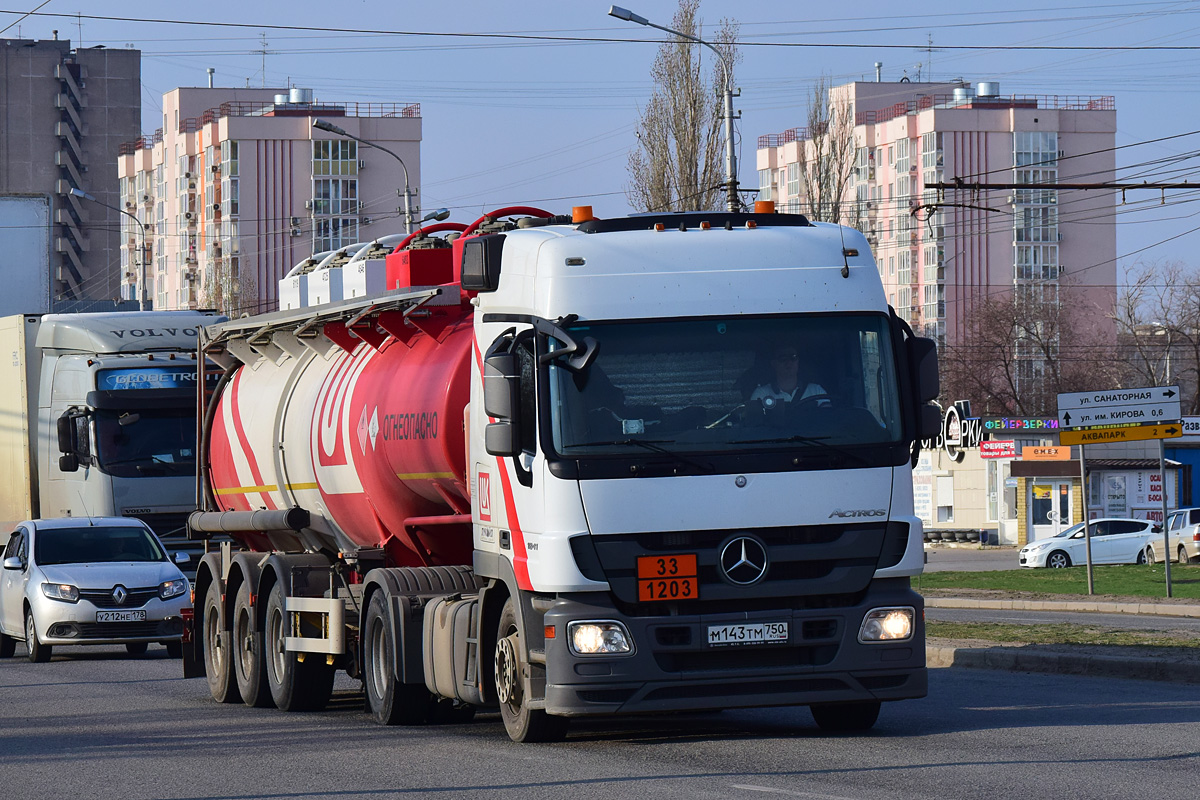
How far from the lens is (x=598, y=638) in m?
9.80

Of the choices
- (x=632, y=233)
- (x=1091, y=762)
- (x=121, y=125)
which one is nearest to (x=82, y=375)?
(x=632, y=233)

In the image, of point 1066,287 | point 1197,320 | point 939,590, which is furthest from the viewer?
point 1066,287

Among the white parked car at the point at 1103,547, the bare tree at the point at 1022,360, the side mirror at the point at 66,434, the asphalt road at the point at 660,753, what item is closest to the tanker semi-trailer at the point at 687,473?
the asphalt road at the point at 660,753

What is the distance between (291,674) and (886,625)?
18.0 feet

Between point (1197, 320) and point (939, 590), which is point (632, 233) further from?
point (1197, 320)

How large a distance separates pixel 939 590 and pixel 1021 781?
2483 centimetres

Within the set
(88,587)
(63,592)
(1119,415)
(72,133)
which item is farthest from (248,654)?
(72,133)

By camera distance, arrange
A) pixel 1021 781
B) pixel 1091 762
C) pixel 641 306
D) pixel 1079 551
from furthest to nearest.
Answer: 1. pixel 1079 551
2. pixel 641 306
3. pixel 1091 762
4. pixel 1021 781

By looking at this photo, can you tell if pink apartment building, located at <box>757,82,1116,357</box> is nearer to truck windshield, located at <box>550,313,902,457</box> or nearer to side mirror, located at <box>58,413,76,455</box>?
side mirror, located at <box>58,413,76,455</box>

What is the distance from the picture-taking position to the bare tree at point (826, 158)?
4966cm

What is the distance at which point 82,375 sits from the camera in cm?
2395

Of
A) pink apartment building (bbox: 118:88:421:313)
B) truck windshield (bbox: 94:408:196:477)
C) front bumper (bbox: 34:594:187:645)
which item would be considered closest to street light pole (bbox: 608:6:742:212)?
truck windshield (bbox: 94:408:196:477)

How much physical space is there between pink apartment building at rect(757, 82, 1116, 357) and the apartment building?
52.6m

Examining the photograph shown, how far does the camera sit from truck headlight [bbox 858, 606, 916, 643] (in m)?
10.1
